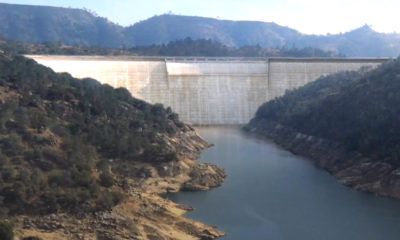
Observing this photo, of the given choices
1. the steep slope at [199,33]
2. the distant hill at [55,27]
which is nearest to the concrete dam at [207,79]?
the distant hill at [55,27]

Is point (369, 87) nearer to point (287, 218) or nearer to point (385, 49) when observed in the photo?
point (287, 218)

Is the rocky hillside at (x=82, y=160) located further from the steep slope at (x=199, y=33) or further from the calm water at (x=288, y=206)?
the steep slope at (x=199, y=33)

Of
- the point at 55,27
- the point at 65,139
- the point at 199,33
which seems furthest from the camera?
the point at 199,33

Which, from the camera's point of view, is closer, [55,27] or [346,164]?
[346,164]

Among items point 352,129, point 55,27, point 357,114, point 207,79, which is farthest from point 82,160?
point 55,27

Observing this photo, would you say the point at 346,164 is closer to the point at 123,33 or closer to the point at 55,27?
the point at 55,27

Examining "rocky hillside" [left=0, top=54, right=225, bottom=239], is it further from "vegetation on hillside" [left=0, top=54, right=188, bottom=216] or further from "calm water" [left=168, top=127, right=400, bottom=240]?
"calm water" [left=168, top=127, right=400, bottom=240]

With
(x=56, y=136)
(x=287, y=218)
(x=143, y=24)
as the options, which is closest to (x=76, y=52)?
(x=56, y=136)

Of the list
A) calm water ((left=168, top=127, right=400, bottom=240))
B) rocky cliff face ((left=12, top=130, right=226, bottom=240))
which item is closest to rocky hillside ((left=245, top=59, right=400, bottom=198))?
calm water ((left=168, top=127, right=400, bottom=240))
